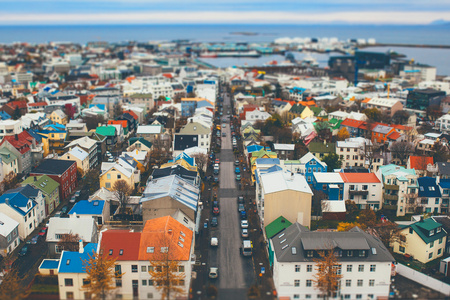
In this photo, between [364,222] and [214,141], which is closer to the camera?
[364,222]

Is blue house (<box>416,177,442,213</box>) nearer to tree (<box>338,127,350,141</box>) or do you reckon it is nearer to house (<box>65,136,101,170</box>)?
tree (<box>338,127,350,141</box>)

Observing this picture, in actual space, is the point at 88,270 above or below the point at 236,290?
above

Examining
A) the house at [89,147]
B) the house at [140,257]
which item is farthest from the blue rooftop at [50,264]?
the house at [89,147]

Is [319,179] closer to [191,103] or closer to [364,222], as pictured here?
[364,222]

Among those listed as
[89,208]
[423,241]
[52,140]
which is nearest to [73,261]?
[89,208]

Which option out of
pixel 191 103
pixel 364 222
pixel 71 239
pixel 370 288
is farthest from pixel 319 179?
pixel 191 103

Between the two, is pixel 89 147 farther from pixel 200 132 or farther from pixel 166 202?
pixel 166 202
